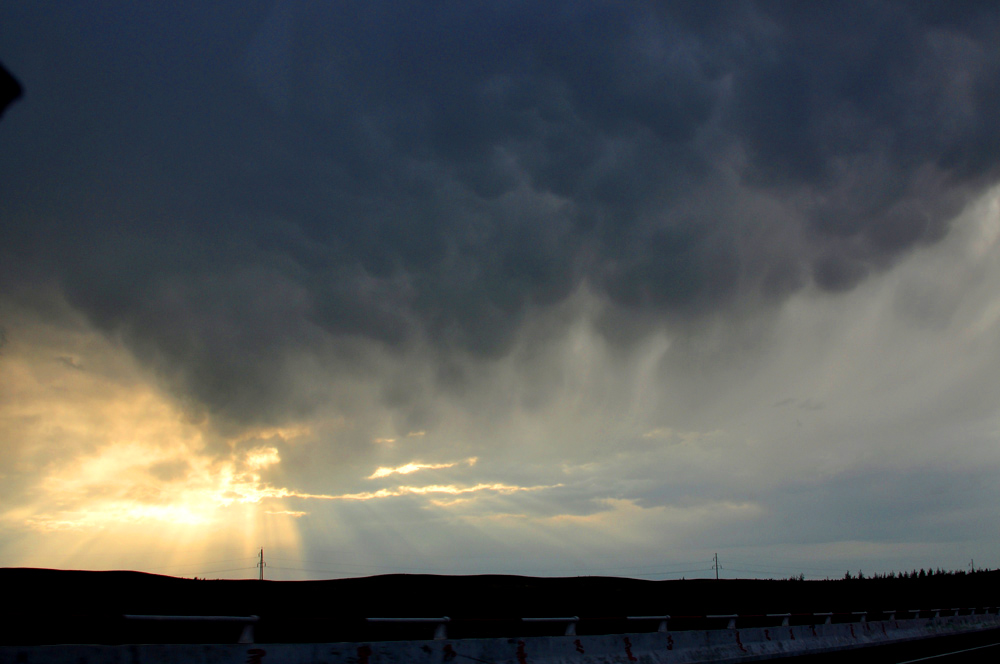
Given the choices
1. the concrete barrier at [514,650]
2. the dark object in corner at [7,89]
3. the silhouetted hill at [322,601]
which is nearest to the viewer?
the dark object in corner at [7,89]

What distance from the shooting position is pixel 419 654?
1177 centimetres

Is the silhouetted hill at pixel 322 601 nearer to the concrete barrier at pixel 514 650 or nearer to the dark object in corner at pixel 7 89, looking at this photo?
the concrete barrier at pixel 514 650

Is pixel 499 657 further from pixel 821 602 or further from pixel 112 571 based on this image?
pixel 821 602

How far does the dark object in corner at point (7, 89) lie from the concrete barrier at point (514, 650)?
7.24m

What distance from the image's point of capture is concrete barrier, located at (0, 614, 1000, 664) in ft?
27.7

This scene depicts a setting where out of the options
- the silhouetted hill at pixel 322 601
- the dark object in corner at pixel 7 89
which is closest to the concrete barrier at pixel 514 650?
the silhouetted hill at pixel 322 601

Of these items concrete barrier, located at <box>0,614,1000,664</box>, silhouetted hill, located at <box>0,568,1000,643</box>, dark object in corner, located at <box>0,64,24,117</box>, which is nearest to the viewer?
dark object in corner, located at <box>0,64,24,117</box>

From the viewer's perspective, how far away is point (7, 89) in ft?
9.86

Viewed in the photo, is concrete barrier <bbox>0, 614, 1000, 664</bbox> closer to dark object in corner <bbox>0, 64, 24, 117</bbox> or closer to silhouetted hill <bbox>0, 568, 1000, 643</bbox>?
silhouetted hill <bbox>0, 568, 1000, 643</bbox>

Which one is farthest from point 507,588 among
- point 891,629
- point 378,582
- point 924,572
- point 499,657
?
point 924,572

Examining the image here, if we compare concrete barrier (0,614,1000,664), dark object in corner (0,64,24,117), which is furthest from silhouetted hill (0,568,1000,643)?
dark object in corner (0,64,24,117)

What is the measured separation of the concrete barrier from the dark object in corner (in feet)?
23.8

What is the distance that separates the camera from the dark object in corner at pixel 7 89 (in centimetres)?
296

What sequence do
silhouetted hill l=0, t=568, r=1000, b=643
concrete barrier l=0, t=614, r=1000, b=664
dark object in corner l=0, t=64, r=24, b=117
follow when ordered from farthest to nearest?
silhouetted hill l=0, t=568, r=1000, b=643 < concrete barrier l=0, t=614, r=1000, b=664 < dark object in corner l=0, t=64, r=24, b=117
